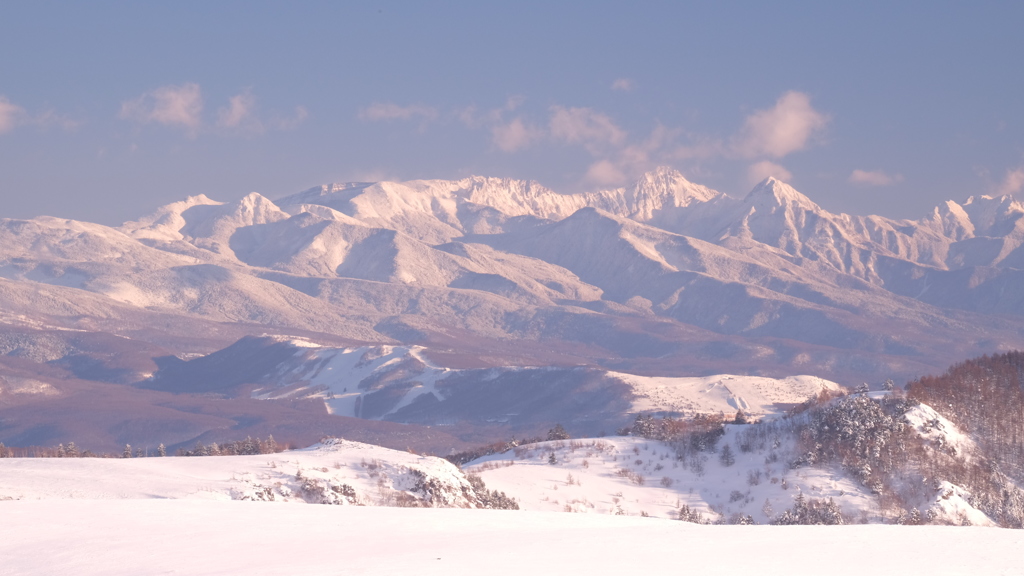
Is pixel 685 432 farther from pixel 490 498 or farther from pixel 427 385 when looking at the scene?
pixel 427 385

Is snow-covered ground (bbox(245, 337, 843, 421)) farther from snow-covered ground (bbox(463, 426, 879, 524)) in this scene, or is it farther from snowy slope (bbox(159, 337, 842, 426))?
snow-covered ground (bbox(463, 426, 879, 524))

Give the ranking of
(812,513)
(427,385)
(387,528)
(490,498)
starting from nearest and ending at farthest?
1. (387,528)
2. (812,513)
3. (490,498)
4. (427,385)

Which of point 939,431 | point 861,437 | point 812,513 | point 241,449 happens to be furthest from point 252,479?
point 939,431

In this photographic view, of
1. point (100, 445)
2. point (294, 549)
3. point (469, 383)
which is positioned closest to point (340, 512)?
point (294, 549)

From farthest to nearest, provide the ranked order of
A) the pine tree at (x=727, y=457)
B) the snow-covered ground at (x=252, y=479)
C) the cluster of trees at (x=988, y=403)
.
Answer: the pine tree at (x=727, y=457) < the cluster of trees at (x=988, y=403) < the snow-covered ground at (x=252, y=479)

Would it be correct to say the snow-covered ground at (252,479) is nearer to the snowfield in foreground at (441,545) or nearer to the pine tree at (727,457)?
the snowfield in foreground at (441,545)

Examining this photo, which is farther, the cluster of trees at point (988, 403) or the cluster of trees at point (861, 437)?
the cluster of trees at point (988, 403)

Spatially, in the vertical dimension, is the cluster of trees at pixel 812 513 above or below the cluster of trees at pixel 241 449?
below

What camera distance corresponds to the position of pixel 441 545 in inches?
741

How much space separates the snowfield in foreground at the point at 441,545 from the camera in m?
16.6

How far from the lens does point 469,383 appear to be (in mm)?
170750

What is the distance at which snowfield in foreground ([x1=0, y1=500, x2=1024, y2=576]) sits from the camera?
16.6m

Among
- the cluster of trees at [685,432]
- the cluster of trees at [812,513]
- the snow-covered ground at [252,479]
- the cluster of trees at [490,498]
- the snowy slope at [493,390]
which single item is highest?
the snowy slope at [493,390]

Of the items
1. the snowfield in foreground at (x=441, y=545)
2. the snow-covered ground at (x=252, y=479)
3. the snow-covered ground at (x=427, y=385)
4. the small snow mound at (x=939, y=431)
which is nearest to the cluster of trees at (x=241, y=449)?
the snow-covered ground at (x=252, y=479)
